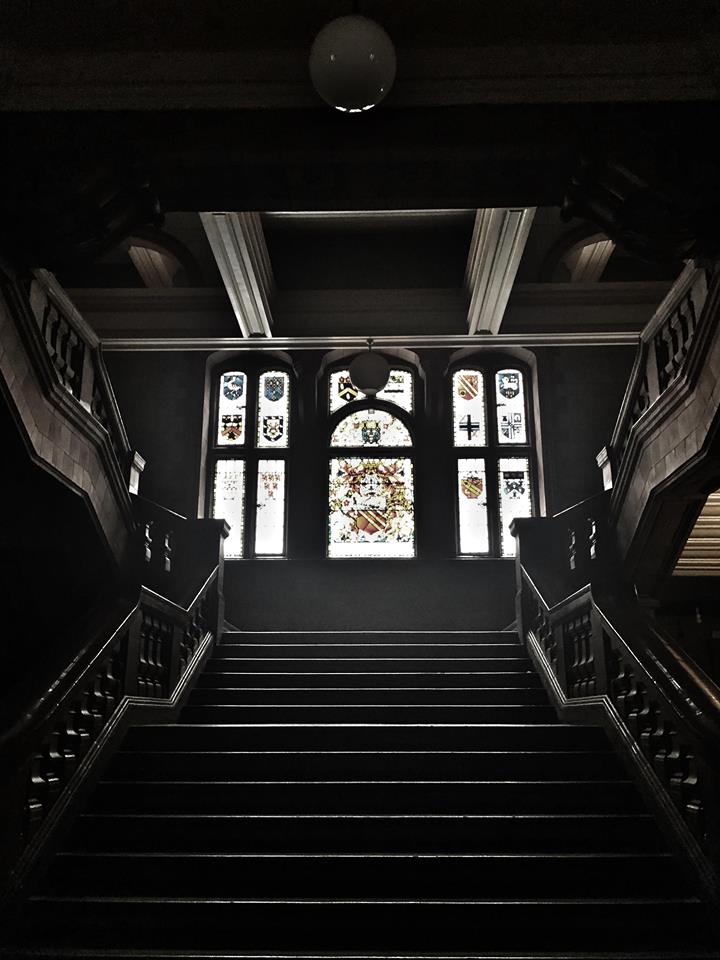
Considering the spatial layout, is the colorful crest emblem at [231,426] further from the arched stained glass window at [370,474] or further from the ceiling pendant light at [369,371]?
the ceiling pendant light at [369,371]

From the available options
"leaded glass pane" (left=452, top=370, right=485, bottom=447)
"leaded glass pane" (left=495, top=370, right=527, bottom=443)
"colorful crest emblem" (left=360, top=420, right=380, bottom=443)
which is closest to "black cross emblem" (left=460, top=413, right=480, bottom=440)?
"leaded glass pane" (left=452, top=370, right=485, bottom=447)

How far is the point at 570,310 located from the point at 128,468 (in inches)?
208

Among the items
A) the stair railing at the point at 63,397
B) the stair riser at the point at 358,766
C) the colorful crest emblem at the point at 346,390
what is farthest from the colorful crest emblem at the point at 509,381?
the stair riser at the point at 358,766

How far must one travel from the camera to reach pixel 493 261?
25.3ft

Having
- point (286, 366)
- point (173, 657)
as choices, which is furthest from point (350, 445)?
point (173, 657)

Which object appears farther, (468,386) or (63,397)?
(468,386)

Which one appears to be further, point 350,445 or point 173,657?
point 350,445

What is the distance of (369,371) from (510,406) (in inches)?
100

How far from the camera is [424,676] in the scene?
5.81 m

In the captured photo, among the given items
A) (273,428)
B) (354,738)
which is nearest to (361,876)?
(354,738)

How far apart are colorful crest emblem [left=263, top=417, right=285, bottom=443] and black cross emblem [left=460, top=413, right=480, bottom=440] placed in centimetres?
218

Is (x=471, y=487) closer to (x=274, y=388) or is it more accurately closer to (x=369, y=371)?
(x=369, y=371)

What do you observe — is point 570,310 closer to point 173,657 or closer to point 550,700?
point 550,700

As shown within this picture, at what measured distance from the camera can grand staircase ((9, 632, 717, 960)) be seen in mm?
3314
